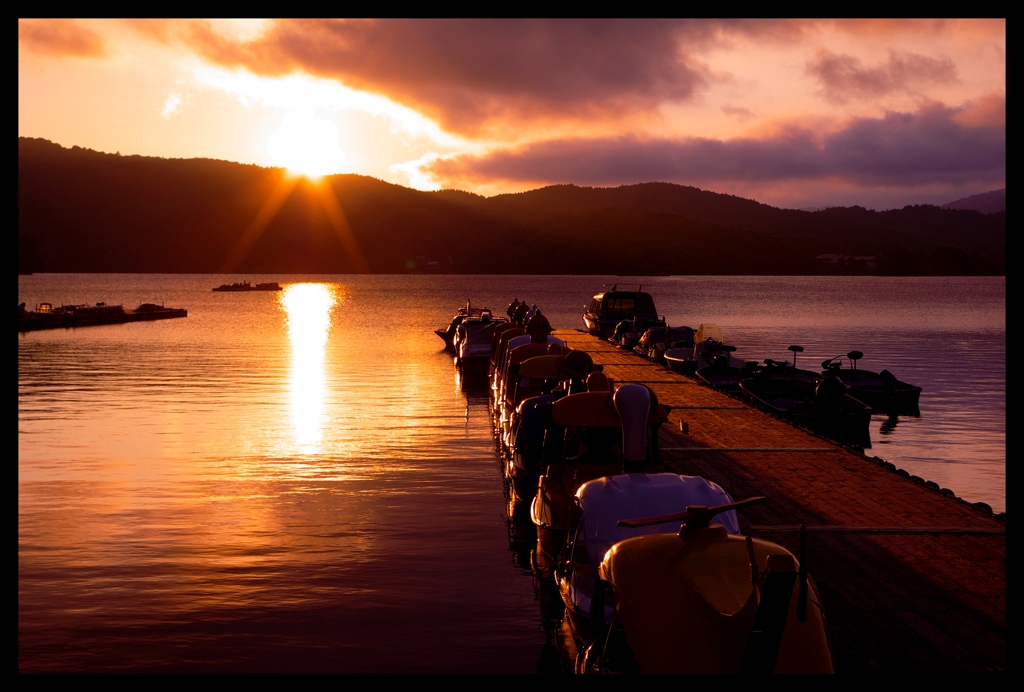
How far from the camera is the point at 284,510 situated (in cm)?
2338

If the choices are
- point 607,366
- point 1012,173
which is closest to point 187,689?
point 1012,173

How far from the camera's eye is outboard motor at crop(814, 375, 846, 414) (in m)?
32.8

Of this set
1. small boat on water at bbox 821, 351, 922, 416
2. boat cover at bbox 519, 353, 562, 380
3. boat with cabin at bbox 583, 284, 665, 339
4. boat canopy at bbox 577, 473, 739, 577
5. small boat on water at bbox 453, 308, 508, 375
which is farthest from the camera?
boat with cabin at bbox 583, 284, 665, 339

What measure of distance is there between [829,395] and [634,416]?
22.8 meters

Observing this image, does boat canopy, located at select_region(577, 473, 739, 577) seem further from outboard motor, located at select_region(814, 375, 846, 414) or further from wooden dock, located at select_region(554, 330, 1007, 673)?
outboard motor, located at select_region(814, 375, 846, 414)

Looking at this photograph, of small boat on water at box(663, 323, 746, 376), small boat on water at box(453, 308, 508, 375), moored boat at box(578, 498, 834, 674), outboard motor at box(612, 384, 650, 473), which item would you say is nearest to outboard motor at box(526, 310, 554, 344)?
small boat on water at box(663, 323, 746, 376)

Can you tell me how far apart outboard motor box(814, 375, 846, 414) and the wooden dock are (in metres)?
7.79

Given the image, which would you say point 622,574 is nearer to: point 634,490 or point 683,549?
Answer: point 683,549

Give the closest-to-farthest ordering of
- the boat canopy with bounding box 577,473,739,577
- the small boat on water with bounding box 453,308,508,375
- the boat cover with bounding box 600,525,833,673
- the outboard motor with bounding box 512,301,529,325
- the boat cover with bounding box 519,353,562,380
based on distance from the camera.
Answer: the boat cover with bounding box 600,525,833,673 < the boat canopy with bounding box 577,473,739,577 < the boat cover with bounding box 519,353,562,380 < the small boat on water with bounding box 453,308,508,375 < the outboard motor with bounding box 512,301,529,325

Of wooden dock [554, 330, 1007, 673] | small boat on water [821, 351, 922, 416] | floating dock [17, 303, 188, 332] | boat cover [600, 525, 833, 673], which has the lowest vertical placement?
floating dock [17, 303, 188, 332]

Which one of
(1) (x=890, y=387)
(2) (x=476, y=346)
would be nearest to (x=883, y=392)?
(1) (x=890, y=387)

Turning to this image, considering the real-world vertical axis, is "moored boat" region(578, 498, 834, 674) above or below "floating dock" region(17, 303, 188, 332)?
above

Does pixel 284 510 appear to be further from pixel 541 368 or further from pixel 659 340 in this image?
pixel 659 340

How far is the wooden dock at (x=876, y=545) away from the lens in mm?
10031
